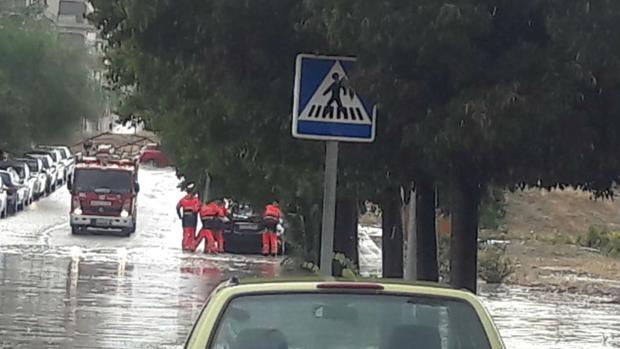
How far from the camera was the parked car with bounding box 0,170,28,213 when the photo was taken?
52062mm

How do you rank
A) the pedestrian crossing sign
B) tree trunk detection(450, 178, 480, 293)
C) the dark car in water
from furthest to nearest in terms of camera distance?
the dark car in water, tree trunk detection(450, 178, 480, 293), the pedestrian crossing sign

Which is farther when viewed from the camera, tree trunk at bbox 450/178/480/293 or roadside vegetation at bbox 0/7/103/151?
roadside vegetation at bbox 0/7/103/151

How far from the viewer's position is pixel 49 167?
2611 inches

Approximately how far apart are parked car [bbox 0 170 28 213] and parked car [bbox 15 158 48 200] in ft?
17.4

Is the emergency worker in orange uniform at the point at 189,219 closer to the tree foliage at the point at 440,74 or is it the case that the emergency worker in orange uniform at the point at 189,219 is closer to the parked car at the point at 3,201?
the parked car at the point at 3,201

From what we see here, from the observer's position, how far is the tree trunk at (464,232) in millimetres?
11539

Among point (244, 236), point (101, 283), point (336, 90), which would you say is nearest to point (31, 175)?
point (244, 236)

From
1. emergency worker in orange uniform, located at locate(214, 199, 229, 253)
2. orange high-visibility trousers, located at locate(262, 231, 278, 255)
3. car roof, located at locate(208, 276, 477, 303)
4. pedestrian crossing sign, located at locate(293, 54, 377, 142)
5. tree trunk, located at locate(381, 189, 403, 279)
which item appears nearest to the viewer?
car roof, located at locate(208, 276, 477, 303)

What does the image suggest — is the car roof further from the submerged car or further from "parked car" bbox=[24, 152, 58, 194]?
"parked car" bbox=[24, 152, 58, 194]

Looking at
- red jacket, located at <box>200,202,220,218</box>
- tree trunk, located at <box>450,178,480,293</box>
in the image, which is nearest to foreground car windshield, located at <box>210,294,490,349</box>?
tree trunk, located at <box>450,178,480,293</box>

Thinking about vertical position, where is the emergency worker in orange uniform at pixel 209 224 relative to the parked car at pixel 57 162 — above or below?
above

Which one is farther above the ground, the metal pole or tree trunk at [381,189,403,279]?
the metal pole

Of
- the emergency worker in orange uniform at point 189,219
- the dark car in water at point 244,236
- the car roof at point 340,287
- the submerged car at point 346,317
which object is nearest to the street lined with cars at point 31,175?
the emergency worker in orange uniform at point 189,219

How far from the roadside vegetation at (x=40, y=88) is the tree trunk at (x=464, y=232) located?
51.3 metres
